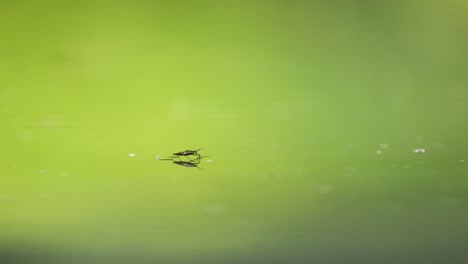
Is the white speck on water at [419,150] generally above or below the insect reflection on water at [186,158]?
above

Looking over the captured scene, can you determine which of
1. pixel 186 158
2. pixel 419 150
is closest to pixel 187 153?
pixel 186 158

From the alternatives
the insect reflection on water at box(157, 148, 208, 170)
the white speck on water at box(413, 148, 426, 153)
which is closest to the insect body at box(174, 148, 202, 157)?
the insect reflection on water at box(157, 148, 208, 170)

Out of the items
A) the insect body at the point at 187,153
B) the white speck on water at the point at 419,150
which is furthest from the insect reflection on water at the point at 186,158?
the white speck on water at the point at 419,150

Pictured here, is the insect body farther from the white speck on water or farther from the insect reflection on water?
the white speck on water

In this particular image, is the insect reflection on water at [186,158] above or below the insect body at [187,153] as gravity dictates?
below

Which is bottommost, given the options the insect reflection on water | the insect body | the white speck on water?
the insect reflection on water

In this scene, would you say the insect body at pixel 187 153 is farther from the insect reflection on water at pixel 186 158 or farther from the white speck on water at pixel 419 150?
the white speck on water at pixel 419 150

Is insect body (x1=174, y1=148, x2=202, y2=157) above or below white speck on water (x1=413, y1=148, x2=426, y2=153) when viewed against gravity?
below

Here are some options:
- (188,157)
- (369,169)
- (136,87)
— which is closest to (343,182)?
(369,169)

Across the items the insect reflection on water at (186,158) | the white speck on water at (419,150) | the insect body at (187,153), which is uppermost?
Answer: the white speck on water at (419,150)

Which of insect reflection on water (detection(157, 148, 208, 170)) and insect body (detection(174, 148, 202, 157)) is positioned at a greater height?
insect body (detection(174, 148, 202, 157))

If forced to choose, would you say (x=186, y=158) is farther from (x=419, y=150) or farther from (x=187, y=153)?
(x=419, y=150)

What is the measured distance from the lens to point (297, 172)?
1.44 metres

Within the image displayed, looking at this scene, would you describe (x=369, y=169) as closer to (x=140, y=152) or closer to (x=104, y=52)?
(x=140, y=152)
